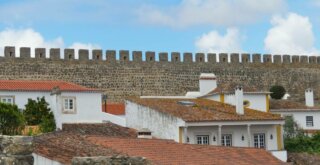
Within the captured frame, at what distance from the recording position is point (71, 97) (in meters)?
30.7

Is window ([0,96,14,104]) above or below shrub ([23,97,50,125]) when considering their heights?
above

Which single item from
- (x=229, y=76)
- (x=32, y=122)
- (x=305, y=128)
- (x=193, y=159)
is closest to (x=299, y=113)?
(x=305, y=128)

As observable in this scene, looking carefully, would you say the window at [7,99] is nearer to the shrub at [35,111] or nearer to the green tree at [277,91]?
the shrub at [35,111]

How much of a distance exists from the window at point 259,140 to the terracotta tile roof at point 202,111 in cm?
84

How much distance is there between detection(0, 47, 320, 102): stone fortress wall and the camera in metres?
41.8

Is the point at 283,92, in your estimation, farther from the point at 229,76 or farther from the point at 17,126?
the point at 17,126

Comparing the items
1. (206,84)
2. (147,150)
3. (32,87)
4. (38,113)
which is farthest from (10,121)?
(206,84)

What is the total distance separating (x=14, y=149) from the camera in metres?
6.45

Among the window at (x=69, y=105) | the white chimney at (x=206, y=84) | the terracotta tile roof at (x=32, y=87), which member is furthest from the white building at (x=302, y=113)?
the window at (x=69, y=105)

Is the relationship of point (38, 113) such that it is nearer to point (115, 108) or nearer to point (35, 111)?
point (35, 111)

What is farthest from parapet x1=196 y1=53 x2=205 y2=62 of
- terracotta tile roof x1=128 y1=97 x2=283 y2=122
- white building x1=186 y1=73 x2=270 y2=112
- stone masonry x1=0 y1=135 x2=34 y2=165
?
stone masonry x1=0 y1=135 x2=34 y2=165

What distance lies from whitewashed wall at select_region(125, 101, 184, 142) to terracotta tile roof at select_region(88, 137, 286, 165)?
5.54 m

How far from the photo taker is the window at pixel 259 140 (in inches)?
1130

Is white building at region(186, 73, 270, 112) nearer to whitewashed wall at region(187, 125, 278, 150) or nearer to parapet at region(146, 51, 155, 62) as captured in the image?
whitewashed wall at region(187, 125, 278, 150)
